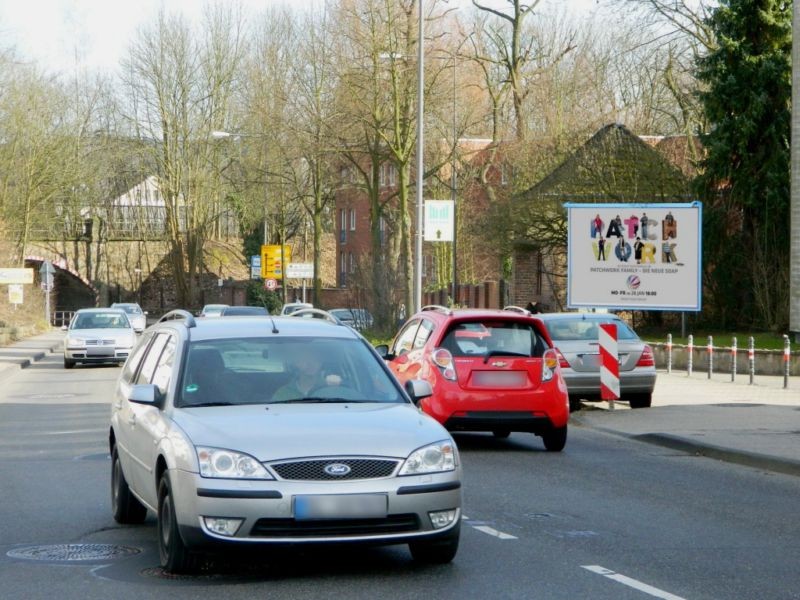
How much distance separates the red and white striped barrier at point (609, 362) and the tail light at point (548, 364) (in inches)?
171

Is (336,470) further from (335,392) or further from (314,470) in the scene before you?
(335,392)

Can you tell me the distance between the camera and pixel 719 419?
18656 millimetres

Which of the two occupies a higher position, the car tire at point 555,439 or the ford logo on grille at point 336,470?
the ford logo on grille at point 336,470

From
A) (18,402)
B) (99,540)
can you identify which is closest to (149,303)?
(18,402)

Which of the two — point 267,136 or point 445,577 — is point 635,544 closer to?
point 445,577

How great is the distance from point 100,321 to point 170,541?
29085mm

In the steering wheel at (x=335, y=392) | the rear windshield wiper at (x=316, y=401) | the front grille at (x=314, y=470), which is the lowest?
the front grille at (x=314, y=470)

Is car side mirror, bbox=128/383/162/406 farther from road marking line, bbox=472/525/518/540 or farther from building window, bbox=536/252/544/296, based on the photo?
building window, bbox=536/252/544/296

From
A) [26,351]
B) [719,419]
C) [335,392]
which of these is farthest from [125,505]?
[26,351]

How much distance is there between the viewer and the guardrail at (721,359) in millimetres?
29422

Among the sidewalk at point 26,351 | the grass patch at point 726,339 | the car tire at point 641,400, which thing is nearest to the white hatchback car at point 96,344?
the sidewalk at point 26,351

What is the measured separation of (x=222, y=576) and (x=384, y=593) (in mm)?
1078

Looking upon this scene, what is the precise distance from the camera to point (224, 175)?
2763 inches

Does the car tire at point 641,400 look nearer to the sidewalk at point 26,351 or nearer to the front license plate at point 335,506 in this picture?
the front license plate at point 335,506
